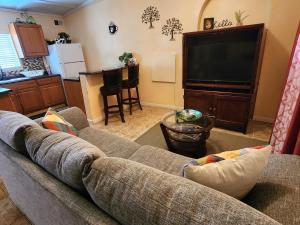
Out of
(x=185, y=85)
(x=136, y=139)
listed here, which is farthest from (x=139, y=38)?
(x=136, y=139)

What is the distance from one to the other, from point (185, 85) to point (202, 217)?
2668 mm

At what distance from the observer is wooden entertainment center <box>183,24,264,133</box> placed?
7.89 ft

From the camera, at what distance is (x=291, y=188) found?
807 mm

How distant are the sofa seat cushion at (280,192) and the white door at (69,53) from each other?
487 cm

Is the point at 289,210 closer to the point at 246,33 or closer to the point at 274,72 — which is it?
the point at 246,33

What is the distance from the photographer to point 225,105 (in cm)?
267

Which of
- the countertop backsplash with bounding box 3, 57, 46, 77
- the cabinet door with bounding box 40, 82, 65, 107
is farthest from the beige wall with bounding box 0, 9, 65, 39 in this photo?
the cabinet door with bounding box 40, 82, 65, 107

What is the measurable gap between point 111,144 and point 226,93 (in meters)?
1.93

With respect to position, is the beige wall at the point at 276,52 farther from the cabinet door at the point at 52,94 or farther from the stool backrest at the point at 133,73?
the cabinet door at the point at 52,94

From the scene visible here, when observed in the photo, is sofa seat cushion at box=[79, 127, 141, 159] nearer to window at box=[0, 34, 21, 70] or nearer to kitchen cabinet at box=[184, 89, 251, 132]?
kitchen cabinet at box=[184, 89, 251, 132]

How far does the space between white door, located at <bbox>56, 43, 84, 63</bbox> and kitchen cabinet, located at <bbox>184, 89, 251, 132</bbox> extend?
3410 mm

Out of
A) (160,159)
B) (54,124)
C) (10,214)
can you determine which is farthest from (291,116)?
(10,214)

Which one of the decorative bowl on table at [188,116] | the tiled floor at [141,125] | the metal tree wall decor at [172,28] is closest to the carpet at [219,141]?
the tiled floor at [141,125]

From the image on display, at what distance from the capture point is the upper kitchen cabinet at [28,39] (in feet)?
13.5
